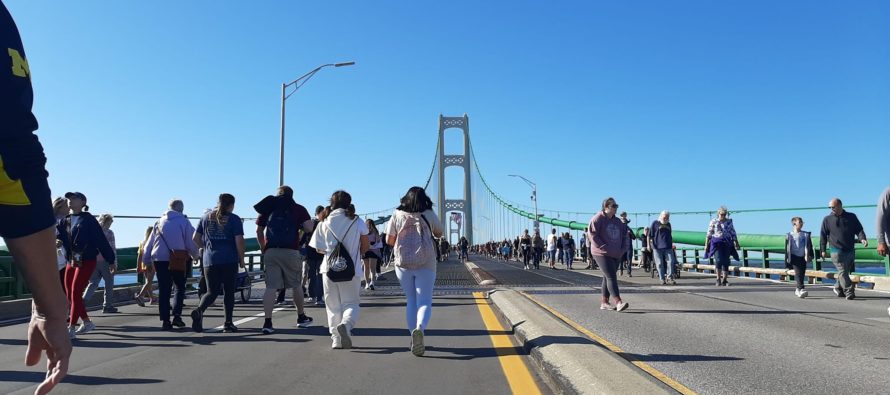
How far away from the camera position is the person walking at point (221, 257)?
759 centimetres

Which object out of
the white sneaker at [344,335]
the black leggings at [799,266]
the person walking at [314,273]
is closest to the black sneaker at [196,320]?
the white sneaker at [344,335]

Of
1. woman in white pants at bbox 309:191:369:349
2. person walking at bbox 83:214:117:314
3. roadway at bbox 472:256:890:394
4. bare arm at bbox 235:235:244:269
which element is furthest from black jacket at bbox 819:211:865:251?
person walking at bbox 83:214:117:314

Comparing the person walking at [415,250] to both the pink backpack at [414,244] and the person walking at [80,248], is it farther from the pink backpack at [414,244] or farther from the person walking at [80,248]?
the person walking at [80,248]

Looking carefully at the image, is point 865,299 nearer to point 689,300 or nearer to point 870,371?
point 689,300

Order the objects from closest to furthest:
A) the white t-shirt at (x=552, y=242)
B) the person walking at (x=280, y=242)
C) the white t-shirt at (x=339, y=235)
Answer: the white t-shirt at (x=339, y=235) → the person walking at (x=280, y=242) → the white t-shirt at (x=552, y=242)

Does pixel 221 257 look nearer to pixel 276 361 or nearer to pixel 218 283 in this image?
pixel 218 283

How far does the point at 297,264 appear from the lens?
7.92 m

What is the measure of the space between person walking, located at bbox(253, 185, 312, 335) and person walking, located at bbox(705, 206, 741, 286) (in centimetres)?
1034

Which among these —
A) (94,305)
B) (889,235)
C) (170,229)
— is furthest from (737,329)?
(94,305)

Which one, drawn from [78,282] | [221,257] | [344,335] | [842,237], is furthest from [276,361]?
[842,237]

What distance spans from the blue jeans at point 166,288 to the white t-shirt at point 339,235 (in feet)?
8.86

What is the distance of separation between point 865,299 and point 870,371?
7.75 metres

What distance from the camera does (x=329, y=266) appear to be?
20.4 ft

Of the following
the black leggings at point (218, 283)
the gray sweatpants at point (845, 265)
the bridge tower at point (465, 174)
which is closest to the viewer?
the black leggings at point (218, 283)
